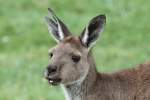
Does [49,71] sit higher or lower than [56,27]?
lower

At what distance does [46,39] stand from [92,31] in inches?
286

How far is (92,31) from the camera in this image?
409 inches

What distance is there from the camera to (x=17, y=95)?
13305mm

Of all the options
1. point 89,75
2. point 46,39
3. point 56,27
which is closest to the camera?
point 89,75

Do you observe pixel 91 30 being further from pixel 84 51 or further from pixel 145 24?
pixel 145 24

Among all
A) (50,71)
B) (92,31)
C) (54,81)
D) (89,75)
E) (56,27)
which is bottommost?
(89,75)

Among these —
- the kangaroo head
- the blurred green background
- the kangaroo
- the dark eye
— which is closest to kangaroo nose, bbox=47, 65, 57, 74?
the kangaroo head

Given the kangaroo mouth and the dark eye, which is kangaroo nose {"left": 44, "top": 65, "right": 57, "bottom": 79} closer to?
the kangaroo mouth

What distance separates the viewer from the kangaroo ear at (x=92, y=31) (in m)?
10.3

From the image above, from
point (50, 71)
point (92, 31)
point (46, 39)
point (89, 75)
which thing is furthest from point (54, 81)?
point (46, 39)

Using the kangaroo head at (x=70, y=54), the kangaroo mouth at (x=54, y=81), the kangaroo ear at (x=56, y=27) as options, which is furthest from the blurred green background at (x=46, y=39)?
the kangaroo mouth at (x=54, y=81)

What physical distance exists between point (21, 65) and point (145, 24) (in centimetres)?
400

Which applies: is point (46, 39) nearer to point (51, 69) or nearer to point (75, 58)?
A: point (75, 58)

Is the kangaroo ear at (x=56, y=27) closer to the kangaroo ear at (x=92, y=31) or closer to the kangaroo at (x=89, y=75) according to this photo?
the kangaroo at (x=89, y=75)
